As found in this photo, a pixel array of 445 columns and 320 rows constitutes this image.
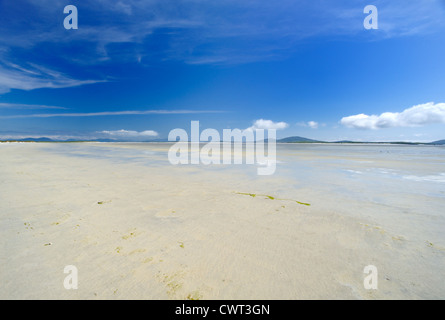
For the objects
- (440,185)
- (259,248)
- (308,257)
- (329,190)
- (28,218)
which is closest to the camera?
(308,257)

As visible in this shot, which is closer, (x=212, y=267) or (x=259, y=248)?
(x=212, y=267)

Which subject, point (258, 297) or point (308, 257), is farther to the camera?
point (308, 257)

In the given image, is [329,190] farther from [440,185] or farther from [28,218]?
[28,218]

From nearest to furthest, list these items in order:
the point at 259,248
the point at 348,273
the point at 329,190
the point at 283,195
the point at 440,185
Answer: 1. the point at 348,273
2. the point at 259,248
3. the point at 283,195
4. the point at 329,190
5. the point at 440,185

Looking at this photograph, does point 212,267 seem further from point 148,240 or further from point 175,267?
point 148,240

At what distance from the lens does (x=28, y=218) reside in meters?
4.20

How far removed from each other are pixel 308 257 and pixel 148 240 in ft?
8.81

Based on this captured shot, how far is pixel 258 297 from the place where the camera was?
2283 millimetres

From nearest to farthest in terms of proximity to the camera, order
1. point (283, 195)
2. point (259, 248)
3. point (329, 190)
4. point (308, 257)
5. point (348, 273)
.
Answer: point (348, 273)
point (308, 257)
point (259, 248)
point (283, 195)
point (329, 190)
